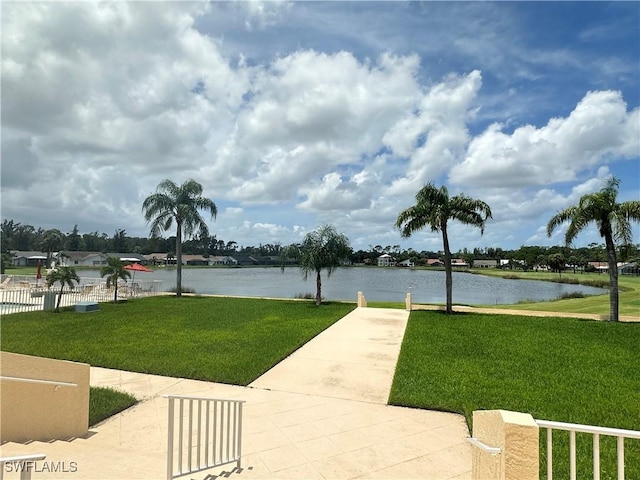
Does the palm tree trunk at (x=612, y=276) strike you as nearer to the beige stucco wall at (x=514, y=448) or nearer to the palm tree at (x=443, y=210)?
the palm tree at (x=443, y=210)

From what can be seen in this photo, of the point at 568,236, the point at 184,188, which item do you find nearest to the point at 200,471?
the point at 568,236

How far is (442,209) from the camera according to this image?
57.1 feet

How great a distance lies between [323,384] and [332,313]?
29.1ft

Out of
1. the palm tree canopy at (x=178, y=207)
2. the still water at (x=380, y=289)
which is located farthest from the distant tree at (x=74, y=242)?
the palm tree canopy at (x=178, y=207)

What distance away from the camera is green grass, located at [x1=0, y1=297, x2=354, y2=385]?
27.5 feet

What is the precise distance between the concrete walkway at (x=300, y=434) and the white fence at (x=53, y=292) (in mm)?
12016

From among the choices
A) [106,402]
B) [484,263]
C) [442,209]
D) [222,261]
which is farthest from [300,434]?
[484,263]

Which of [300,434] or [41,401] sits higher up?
[41,401]

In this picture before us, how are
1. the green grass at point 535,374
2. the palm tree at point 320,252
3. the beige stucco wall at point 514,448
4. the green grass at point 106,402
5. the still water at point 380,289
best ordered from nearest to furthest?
the beige stucco wall at point 514,448
the green grass at point 106,402
the green grass at point 535,374
the palm tree at point 320,252
the still water at point 380,289

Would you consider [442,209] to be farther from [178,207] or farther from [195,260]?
[195,260]

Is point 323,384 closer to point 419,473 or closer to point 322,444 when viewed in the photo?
point 322,444

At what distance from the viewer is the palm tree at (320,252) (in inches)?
770

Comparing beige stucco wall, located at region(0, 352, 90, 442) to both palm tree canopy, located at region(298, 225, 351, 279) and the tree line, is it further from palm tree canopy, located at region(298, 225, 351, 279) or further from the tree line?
the tree line

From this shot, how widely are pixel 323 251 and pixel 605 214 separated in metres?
11.7
